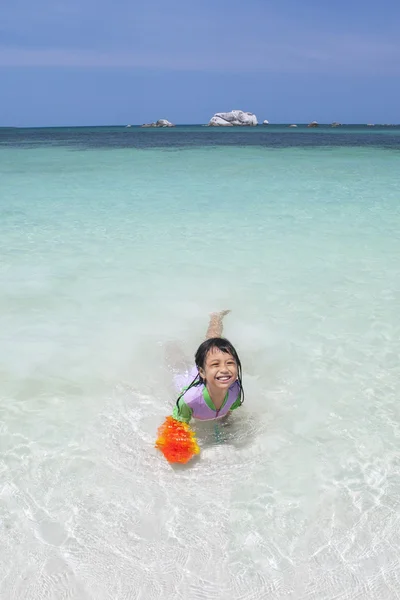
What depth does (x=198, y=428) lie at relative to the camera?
359 cm

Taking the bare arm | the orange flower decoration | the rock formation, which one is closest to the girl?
the orange flower decoration

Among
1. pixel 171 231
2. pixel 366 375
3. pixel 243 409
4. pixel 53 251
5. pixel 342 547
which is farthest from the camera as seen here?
pixel 171 231

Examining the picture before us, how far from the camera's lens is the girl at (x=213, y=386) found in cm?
317

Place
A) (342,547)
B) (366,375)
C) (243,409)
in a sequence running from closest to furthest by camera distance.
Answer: (342,547)
(243,409)
(366,375)

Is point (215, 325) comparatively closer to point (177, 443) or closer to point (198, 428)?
point (198, 428)

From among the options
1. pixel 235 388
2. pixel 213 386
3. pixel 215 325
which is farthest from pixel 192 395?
pixel 215 325

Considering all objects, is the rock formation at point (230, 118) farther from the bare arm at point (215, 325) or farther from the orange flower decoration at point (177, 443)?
the orange flower decoration at point (177, 443)

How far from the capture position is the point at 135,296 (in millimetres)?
6020

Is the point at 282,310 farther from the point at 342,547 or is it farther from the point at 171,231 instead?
the point at 171,231

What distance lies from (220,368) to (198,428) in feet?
2.17

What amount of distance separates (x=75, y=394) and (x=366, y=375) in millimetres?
2352

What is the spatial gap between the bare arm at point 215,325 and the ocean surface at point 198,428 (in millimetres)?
144

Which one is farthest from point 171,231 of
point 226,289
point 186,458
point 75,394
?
point 186,458

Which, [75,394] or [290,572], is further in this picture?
[75,394]
